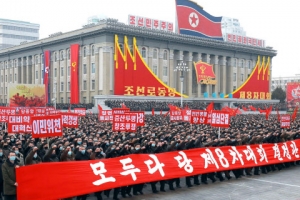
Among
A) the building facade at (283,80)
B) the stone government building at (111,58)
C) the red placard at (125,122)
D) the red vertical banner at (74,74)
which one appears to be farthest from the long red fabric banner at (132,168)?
the building facade at (283,80)

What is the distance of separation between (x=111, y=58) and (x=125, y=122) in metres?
35.0

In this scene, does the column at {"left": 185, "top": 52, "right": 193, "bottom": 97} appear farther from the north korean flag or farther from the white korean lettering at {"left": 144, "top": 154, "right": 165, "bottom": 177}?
the white korean lettering at {"left": 144, "top": 154, "right": 165, "bottom": 177}

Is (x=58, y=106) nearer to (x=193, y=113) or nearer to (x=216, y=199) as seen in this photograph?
(x=193, y=113)

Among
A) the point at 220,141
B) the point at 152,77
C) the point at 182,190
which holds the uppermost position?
the point at 152,77

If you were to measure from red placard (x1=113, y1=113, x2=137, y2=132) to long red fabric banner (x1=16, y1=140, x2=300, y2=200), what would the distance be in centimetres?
521

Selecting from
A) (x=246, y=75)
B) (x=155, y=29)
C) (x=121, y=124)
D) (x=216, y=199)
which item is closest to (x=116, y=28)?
(x=155, y=29)

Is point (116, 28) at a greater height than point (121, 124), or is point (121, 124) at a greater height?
point (116, 28)

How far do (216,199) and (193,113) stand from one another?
413 inches

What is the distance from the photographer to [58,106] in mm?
49250

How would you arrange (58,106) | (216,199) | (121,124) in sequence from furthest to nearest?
(58,106)
(121,124)
(216,199)

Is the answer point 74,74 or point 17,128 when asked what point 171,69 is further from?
point 17,128

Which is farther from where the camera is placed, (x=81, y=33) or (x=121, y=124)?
(x=81, y=33)

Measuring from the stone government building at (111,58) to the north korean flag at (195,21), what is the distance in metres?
1.02

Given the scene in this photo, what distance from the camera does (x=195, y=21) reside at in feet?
194
